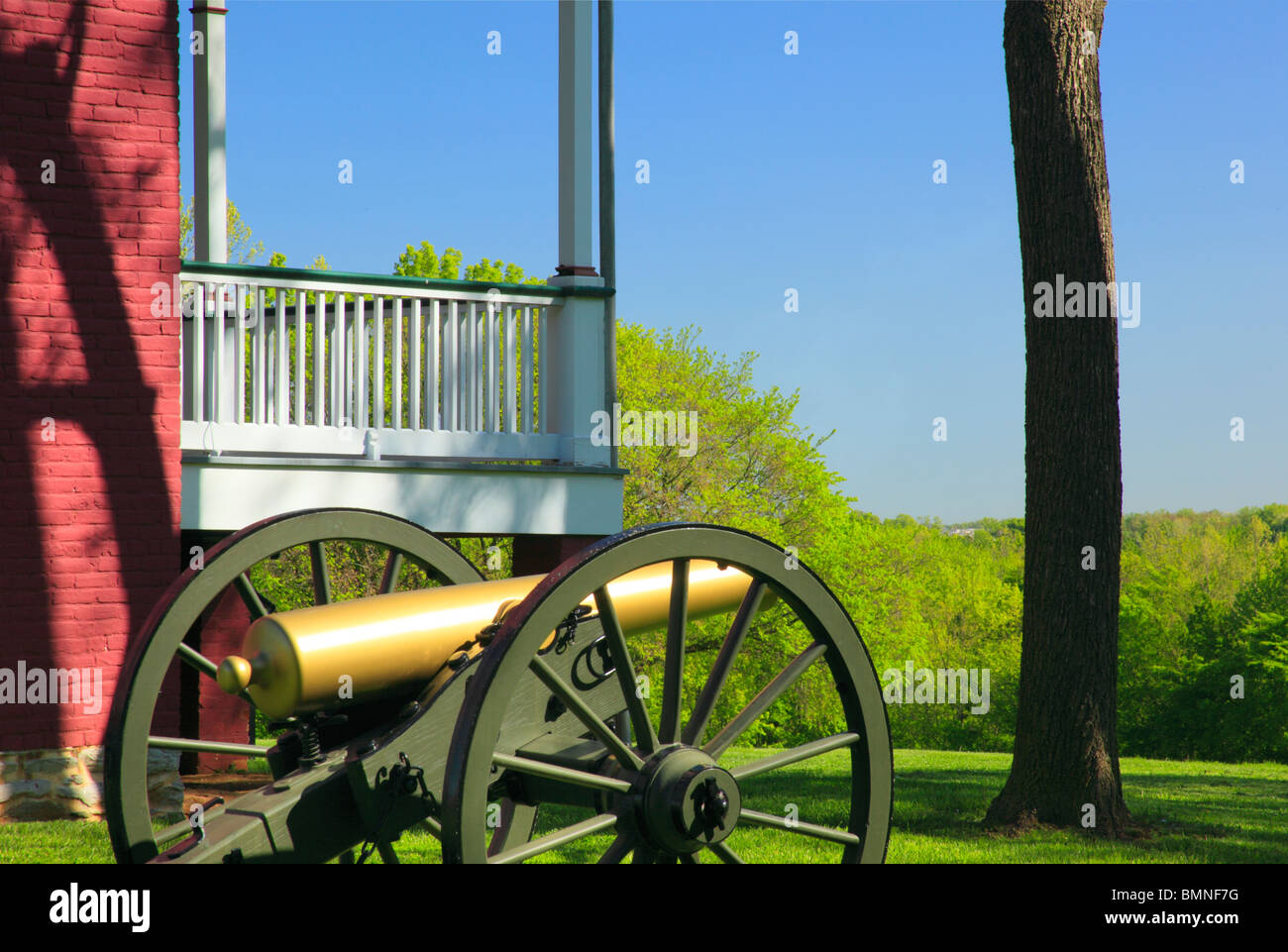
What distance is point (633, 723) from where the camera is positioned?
172 inches

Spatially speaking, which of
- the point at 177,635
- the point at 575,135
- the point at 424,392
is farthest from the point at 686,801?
the point at 575,135

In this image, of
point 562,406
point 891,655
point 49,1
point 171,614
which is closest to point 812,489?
point 891,655

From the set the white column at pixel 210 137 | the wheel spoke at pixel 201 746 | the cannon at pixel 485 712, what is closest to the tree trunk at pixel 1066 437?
the cannon at pixel 485 712

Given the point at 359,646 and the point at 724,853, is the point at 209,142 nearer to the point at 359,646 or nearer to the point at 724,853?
the point at 359,646

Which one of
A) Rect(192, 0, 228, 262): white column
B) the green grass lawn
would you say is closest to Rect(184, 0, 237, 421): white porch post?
Rect(192, 0, 228, 262): white column

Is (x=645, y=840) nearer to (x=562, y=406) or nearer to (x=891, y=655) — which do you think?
(x=562, y=406)

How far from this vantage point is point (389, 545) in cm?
522

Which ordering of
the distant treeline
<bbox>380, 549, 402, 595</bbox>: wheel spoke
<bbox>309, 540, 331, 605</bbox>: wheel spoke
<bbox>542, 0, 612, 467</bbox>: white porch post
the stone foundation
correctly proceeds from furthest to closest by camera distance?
the distant treeline
<bbox>542, 0, 612, 467</bbox>: white porch post
the stone foundation
<bbox>380, 549, 402, 595</bbox>: wheel spoke
<bbox>309, 540, 331, 605</bbox>: wheel spoke

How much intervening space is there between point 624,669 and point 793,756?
2.72 ft

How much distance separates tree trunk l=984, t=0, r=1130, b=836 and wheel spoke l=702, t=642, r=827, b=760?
3.76m

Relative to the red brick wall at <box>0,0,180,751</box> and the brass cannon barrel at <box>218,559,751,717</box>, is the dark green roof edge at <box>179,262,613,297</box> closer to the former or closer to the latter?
the red brick wall at <box>0,0,180,751</box>

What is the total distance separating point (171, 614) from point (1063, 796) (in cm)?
545

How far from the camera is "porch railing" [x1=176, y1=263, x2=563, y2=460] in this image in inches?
336

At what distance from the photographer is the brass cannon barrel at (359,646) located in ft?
13.9
